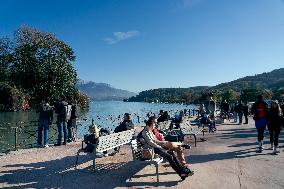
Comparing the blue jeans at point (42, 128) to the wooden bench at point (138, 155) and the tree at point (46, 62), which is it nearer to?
the wooden bench at point (138, 155)

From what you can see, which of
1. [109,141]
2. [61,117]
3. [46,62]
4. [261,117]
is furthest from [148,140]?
[46,62]

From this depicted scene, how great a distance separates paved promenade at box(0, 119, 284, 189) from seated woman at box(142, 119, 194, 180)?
0.71 feet

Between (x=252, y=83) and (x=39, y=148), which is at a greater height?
(x=252, y=83)

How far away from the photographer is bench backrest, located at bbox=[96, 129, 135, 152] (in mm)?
9570

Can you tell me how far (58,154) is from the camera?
41.7 ft

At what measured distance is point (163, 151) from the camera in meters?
8.84

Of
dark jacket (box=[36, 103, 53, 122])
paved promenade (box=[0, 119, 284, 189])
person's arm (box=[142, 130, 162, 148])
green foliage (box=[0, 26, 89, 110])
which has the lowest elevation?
paved promenade (box=[0, 119, 284, 189])

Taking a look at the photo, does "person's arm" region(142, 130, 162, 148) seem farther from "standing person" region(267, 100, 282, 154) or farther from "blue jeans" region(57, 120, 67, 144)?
"blue jeans" region(57, 120, 67, 144)

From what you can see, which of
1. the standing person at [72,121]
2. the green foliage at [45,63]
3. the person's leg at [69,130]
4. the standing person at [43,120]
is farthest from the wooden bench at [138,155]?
the green foliage at [45,63]

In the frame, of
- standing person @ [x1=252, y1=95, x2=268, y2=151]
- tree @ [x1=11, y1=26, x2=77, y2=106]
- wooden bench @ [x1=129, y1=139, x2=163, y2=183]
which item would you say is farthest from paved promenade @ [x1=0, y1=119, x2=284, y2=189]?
tree @ [x1=11, y1=26, x2=77, y2=106]

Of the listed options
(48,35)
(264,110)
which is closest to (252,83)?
(48,35)

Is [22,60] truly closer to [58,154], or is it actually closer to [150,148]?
[58,154]

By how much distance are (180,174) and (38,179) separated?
11.8 ft

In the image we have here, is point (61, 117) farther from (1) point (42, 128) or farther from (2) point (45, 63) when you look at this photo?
(2) point (45, 63)
